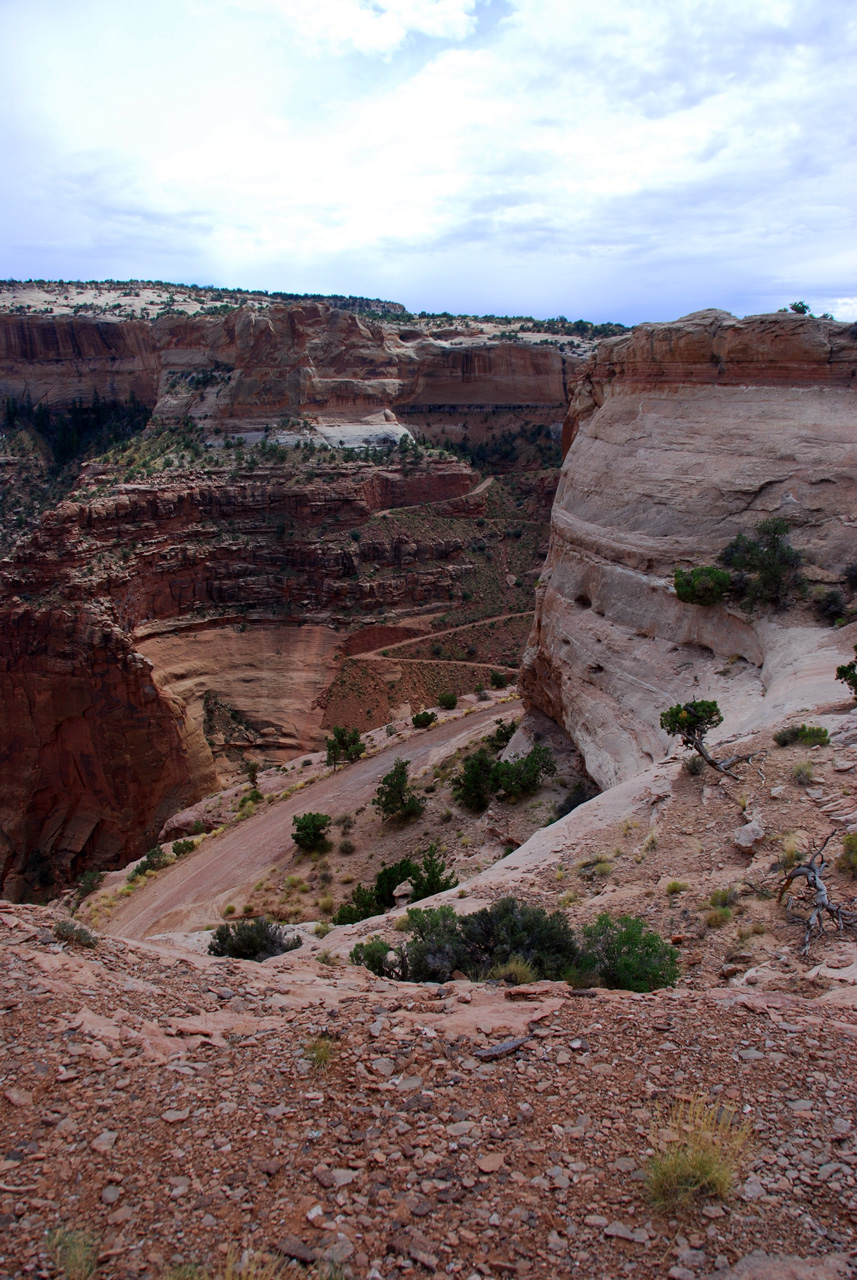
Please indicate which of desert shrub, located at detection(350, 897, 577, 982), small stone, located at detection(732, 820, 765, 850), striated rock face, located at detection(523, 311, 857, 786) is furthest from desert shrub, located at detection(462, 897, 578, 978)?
striated rock face, located at detection(523, 311, 857, 786)

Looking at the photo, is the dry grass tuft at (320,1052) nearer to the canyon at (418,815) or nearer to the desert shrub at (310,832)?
the canyon at (418,815)

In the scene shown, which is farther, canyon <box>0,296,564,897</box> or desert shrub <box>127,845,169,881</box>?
canyon <box>0,296,564,897</box>

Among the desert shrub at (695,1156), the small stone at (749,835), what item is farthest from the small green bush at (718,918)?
the desert shrub at (695,1156)

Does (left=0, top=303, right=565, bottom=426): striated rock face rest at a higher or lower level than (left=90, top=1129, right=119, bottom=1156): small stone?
higher

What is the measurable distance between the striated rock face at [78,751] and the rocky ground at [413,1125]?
31379mm

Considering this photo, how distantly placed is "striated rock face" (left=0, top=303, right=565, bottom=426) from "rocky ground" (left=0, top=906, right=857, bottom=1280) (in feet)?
174

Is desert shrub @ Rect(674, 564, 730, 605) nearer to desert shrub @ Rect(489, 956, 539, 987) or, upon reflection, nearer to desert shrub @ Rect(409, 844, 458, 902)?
desert shrub @ Rect(409, 844, 458, 902)

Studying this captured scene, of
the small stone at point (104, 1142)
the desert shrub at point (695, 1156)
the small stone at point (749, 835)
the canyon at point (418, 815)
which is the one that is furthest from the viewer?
the small stone at point (749, 835)

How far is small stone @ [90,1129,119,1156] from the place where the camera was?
555cm

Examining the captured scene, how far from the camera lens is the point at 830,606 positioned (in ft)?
57.1

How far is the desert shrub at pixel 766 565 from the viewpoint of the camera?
17.9 m

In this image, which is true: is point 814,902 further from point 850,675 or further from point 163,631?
point 163,631

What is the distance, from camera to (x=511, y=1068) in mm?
6230

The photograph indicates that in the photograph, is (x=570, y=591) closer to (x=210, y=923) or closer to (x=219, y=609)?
(x=210, y=923)
